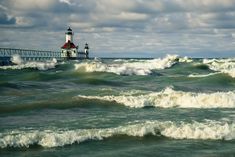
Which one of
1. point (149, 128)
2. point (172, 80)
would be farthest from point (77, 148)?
point (172, 80)

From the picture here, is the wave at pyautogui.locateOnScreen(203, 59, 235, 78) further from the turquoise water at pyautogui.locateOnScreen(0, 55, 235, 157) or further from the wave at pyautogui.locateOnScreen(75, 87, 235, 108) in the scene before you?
the wave at pyautogui.locateOnScreen(75, 87, 235, 108)

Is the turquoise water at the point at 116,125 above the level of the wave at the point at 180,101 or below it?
below

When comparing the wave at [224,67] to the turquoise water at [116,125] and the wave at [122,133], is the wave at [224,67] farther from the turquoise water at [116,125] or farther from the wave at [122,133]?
the wave at [122,133]

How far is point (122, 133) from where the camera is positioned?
14961mm

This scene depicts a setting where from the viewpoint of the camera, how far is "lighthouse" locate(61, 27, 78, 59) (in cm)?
9906

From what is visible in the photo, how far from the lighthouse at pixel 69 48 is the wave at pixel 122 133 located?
83969 millimetres

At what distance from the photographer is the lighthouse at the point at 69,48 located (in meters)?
99.1

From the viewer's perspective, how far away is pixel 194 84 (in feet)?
115

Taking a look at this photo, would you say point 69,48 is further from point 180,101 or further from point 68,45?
point 180,101

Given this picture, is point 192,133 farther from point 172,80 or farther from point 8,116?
point 172,80

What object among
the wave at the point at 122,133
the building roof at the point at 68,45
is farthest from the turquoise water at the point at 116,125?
the building roof at the point at 68,45

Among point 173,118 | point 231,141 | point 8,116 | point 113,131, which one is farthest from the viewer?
point 8,116

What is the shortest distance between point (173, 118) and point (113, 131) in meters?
3.71

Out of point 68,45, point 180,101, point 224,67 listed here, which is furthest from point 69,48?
point 180,101
